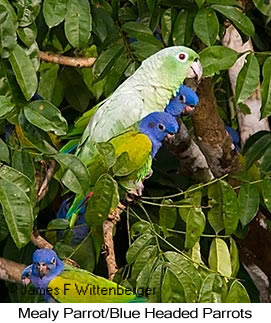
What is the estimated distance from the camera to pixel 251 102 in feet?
5.88

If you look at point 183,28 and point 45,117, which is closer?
point 45,117

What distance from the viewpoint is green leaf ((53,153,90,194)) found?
1.06 meters

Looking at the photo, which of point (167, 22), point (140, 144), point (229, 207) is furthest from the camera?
point (167, 22)

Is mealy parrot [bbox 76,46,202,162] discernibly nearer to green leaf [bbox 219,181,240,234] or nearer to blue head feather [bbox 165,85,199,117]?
blue head feather [bbox 165,85,199,117]

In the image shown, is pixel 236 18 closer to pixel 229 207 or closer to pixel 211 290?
pixel 229 207

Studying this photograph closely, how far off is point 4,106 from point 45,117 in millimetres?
65

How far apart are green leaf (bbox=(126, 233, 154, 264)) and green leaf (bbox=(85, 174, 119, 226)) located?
10cm

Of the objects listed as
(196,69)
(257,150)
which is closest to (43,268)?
(196,69)

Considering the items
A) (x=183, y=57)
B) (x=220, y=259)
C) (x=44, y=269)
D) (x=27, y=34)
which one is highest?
(x=27, y=34)

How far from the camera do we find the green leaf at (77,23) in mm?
1178

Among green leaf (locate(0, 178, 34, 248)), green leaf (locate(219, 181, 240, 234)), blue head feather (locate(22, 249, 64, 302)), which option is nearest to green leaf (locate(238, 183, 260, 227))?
green leaf (locate(219, 181, 240, 234))

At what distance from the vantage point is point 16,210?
3.25ft
